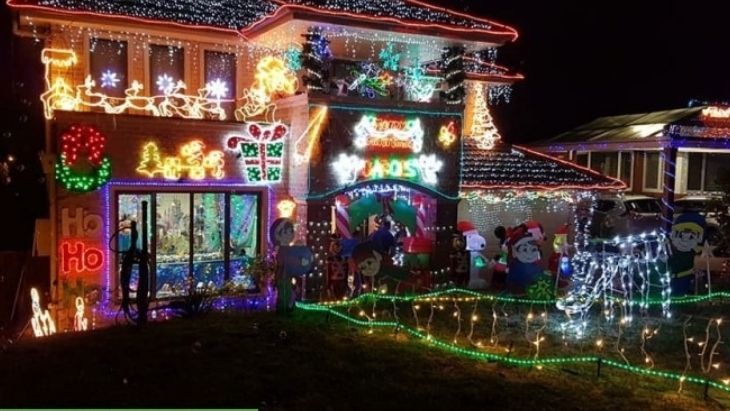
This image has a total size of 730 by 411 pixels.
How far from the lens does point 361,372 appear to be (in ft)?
27.8

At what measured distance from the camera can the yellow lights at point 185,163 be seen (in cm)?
1276

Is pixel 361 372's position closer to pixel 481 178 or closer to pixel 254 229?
pixel 254 229

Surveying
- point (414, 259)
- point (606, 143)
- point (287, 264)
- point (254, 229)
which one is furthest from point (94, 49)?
point (606, 143)

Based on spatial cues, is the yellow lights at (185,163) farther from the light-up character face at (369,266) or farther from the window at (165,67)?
the light-up character face at (369,266)

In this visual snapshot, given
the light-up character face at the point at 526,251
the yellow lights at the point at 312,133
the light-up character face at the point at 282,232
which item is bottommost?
the light-up character face at the point at 526,251

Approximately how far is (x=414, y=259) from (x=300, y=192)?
128 inches

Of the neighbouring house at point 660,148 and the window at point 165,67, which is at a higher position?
the window at point 165,67

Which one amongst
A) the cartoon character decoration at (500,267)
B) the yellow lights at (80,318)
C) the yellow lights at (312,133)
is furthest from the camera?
the cartoon character decoration at (500,267)

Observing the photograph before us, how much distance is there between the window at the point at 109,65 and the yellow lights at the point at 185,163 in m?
1.85

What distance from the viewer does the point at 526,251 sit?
Result: 1480 centimetres

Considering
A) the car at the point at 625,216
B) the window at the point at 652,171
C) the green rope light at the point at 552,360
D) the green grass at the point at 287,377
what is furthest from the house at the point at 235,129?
the window at the point at 652,171

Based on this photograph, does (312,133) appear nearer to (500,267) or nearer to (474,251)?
(474,251)

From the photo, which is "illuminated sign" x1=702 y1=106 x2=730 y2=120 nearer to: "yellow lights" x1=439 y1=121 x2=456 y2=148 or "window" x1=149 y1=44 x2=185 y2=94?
"yellow lights" x1=439 y1=121 x2=456 y2=148

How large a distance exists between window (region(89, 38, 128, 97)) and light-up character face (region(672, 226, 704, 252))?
40.0 ft
